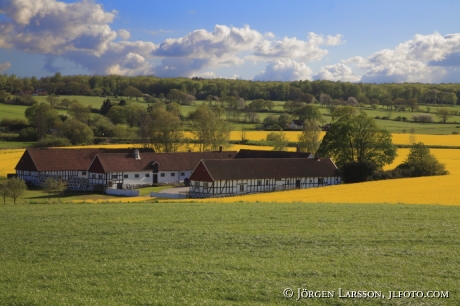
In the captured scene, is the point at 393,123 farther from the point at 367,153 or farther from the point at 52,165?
the point at 52,165

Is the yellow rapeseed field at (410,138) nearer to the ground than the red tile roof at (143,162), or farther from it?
farther from it

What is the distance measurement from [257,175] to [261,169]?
1207 millimetres

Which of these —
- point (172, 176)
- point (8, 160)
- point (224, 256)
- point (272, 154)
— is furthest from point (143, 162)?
point (224, 256)

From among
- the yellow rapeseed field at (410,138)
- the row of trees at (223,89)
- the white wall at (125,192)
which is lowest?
the white wall at (125,192)

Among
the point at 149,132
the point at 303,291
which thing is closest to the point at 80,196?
the point at 149,132

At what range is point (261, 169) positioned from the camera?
50.9 meters

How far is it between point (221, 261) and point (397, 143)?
230 feet

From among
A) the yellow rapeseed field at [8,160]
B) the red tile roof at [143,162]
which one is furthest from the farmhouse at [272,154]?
the yellow rapeseed field at [8,160]

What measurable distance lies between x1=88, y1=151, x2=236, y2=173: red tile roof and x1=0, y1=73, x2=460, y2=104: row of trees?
3385 inches

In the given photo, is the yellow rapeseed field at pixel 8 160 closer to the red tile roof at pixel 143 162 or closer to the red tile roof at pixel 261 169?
the red tile roof at pixel 143 162

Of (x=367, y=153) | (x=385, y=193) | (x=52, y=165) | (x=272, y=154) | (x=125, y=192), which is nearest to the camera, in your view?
(x=385, y=193)

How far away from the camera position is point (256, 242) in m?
19.2

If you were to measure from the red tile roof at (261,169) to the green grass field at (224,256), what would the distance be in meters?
20.1

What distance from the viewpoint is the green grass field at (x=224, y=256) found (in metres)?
13.1
